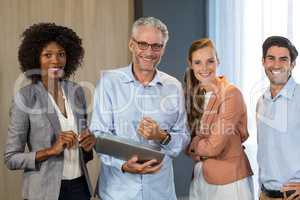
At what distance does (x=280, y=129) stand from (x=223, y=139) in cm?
25

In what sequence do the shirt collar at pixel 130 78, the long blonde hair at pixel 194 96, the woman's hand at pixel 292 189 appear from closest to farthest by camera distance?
the woman's hand at pixel 292 189 < the shirt collar at pixel 130 78 < the long blonde hair at pixel 194 96

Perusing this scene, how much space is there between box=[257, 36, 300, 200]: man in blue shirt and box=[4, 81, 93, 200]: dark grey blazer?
0.91 metres

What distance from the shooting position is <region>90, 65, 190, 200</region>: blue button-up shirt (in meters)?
1.79

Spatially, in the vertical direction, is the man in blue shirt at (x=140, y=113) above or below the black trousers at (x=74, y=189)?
above

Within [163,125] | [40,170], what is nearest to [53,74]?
[40,170]

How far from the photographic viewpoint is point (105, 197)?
71.4 inches

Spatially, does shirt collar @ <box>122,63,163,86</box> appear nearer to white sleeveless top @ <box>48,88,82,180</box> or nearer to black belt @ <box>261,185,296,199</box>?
white sleeveless top @ <box>48,88,82,180</box>

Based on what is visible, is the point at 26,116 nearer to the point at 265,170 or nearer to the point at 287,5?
the point at 265,170

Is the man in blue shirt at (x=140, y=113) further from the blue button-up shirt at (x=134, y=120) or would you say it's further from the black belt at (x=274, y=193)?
the black belt at (x=274, y=193)

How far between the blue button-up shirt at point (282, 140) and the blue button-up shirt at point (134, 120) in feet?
1.19

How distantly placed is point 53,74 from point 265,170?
3.51ft

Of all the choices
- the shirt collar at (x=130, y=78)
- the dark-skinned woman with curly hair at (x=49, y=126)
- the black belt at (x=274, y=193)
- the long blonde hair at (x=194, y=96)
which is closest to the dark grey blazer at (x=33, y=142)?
the dark-skinned woman with curly hair at (x=49, y=126)

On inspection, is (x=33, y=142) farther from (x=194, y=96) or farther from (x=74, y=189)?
(x=194, y=96)

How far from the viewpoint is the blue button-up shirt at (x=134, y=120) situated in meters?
1.79
